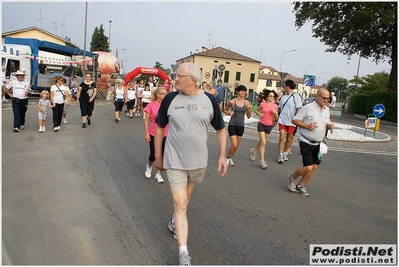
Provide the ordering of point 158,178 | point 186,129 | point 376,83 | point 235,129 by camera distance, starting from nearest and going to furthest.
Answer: point 186,129 → point 158,178 → point 235,129 → point 376,83

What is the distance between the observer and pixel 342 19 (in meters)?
30.3

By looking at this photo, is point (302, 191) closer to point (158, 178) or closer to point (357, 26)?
point (158, 178)

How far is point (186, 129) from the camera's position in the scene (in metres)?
3.21

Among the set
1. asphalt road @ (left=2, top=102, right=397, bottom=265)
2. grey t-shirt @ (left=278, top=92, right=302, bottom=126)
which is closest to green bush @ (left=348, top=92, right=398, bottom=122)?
asphalt road @ (left=2, top=102, right=397, bottom=265)

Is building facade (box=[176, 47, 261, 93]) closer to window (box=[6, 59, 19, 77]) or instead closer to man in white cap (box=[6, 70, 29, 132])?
window (box=[6, 59, 19, 77])

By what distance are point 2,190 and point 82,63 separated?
24.0 meters

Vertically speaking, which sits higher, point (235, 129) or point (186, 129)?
point (186, 129)

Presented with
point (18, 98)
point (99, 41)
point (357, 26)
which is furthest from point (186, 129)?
point (99, 41)

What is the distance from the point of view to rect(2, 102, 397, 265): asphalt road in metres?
3.42

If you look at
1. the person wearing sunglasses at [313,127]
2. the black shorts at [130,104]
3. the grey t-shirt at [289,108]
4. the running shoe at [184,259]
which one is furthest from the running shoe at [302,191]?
the black shorts at [130,104]

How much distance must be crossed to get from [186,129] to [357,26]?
29.2 meters

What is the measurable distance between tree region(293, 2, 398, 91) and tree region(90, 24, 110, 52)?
59867 mm

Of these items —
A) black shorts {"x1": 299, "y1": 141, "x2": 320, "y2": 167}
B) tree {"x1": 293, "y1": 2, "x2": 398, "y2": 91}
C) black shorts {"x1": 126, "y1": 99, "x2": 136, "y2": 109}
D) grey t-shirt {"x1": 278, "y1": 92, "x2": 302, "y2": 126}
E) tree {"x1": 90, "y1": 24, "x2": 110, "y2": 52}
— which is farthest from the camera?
tree {"x1": 90, "y1": 24, "x2": 110, "y2": 52}

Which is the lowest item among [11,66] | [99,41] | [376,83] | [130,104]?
[130,104]
